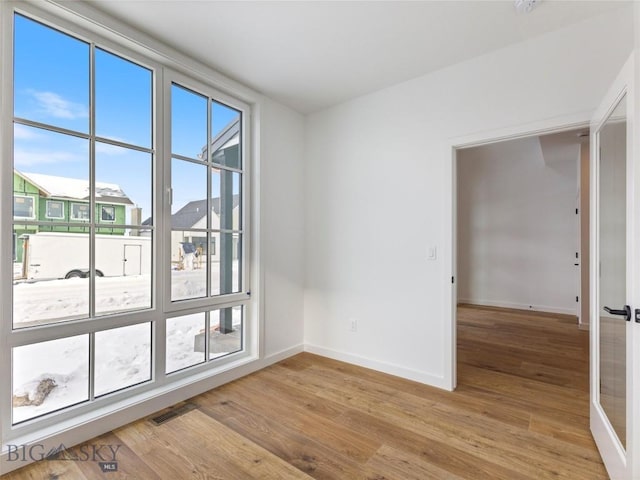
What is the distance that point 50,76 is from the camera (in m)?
1.99

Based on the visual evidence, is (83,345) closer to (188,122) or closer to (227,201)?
(227,201)

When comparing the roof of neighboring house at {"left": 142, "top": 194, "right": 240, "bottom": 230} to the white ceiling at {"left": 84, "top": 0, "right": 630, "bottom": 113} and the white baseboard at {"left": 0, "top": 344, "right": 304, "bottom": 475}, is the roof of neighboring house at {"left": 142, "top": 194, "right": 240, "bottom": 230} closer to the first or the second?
the white ceiling at {"left": 84, "top": 0, "right": 630, "bottom": 113}

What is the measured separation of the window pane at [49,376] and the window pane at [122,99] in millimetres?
1474

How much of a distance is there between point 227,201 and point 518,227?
5.83 meters

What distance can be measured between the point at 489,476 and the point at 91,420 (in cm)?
247

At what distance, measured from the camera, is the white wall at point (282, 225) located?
3.30 metres

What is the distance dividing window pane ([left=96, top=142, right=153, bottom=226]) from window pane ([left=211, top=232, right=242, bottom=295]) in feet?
2.26

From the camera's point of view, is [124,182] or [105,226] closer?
[105,226]

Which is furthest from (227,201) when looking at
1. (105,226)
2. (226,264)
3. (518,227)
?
(518,227)

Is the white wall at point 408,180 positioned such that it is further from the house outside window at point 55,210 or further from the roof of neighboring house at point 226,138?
the house outside window at point 55,210

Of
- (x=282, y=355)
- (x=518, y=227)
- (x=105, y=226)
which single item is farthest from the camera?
(x=518, y=227)

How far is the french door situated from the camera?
1.43 metres

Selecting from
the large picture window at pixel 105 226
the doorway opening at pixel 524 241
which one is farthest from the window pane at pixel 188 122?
the doorway opening at pixel 524 241

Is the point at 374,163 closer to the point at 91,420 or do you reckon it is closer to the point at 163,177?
the point at 163,177
